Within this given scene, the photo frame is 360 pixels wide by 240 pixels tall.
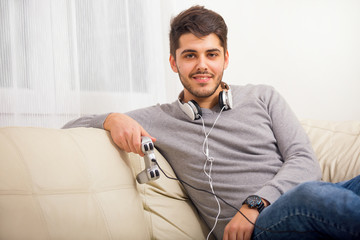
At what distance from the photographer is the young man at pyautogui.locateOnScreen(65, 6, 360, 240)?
47.6 inches

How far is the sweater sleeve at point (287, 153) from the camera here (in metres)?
1.23

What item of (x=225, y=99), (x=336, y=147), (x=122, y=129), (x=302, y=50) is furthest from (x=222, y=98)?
(x=302, y=50)

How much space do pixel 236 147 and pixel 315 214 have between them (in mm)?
578

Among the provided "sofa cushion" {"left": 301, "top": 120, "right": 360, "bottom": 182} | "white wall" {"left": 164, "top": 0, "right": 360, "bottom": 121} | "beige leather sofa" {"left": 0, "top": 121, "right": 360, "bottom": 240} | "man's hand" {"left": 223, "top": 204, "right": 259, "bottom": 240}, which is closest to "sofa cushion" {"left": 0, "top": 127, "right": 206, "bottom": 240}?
"beige leather sofa" {"left": 0, "top": 121, "right": 360, "bottom": 240}

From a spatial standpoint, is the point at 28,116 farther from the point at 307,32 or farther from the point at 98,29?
the point at 307,32

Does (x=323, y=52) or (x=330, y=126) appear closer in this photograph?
(x=330, y=126)

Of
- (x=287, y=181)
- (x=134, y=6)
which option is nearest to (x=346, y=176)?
(x=287, y=181)

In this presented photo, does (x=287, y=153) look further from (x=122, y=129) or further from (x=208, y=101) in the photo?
(x=122, y=129)

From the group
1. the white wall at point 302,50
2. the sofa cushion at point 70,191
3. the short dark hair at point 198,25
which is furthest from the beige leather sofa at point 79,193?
the white wall at point 302,50

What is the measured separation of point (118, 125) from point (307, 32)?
1804 mm

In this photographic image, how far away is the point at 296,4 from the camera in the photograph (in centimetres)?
253

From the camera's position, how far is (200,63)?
1.50 meters

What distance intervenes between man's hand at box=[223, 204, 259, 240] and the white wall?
1.46 metres

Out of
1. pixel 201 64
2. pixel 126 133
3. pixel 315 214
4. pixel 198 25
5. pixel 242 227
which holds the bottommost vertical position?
pixel 242 227
